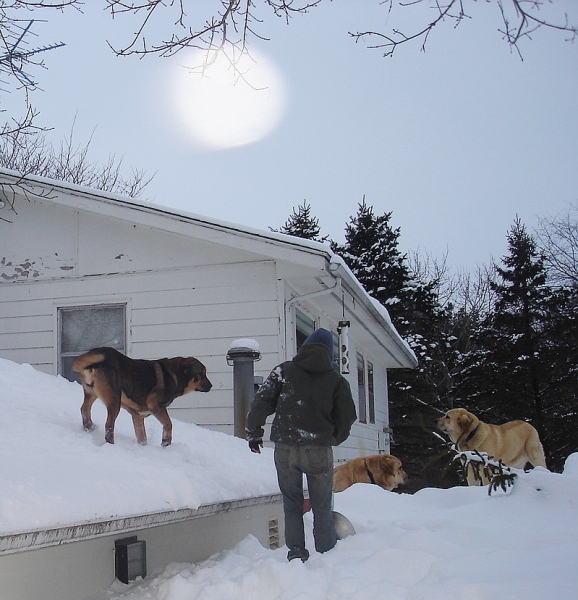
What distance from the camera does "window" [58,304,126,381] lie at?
9.61 meters

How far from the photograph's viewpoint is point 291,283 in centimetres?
934

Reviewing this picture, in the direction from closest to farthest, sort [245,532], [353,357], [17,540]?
[17,540], [245,532], [353,357]

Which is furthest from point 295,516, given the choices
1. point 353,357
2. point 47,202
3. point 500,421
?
point 500,421

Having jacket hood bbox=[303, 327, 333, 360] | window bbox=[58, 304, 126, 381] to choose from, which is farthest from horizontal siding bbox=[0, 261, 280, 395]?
jacket hood bbox=[303, 327, 333, 360]

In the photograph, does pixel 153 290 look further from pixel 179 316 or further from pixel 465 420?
pixel 465 420

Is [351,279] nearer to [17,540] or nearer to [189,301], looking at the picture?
[189,301]

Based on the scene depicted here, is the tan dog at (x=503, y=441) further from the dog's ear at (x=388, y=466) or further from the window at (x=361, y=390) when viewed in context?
the window at (x=361, y=390)

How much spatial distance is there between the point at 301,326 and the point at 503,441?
368 cm

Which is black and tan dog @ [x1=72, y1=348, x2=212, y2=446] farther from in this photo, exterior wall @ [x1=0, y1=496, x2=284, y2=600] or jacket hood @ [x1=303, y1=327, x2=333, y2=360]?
jacket hood @ [x1=303, y1=327, x2=333, y2=360]

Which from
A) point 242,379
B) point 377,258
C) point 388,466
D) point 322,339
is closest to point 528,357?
point 377,258

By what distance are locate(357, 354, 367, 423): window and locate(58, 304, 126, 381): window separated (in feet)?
18.9

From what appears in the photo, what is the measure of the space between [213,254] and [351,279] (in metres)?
1.90

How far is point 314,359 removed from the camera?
5.11 meters

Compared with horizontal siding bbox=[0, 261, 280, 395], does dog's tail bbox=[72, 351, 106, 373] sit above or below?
below
